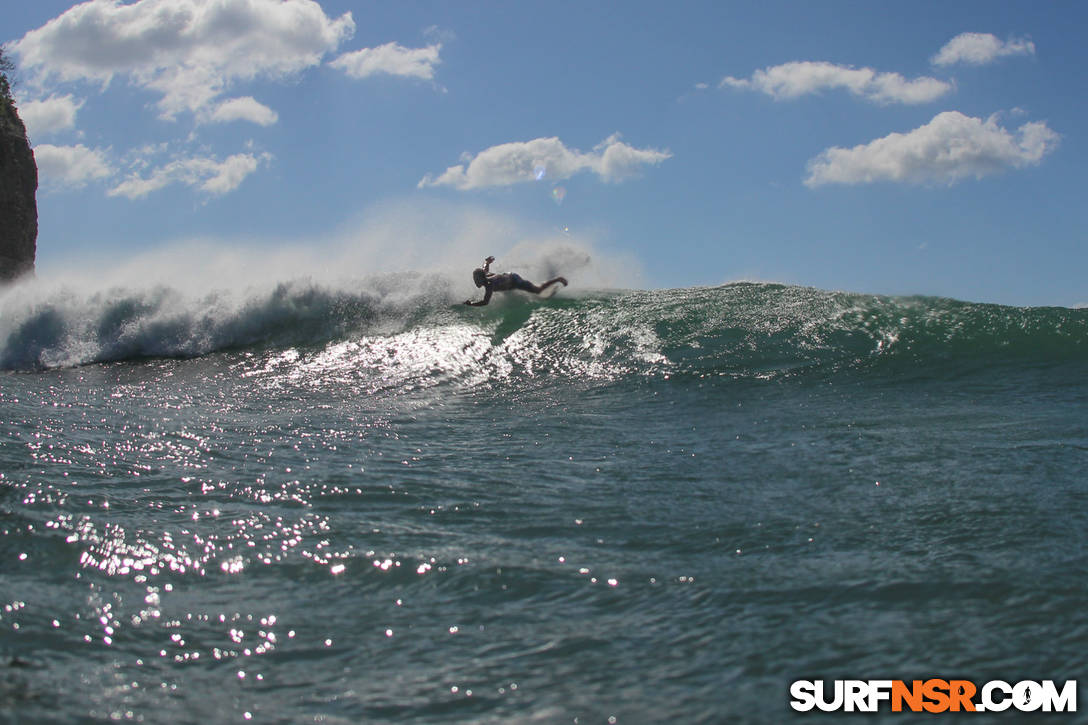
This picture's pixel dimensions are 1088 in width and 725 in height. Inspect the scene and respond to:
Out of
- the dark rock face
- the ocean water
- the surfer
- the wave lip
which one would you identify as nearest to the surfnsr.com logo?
the ocean water

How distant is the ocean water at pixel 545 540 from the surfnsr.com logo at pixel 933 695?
7 cm

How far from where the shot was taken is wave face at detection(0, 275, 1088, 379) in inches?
441

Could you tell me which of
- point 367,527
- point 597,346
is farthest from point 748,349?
point 367,527

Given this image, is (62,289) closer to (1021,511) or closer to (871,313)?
(871,313)

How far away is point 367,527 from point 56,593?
5.13ft

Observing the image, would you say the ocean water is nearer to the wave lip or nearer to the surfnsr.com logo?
the surfnsr.com logo

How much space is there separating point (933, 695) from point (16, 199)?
27.0 metres

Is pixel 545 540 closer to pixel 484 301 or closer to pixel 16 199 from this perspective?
pixel 484 301

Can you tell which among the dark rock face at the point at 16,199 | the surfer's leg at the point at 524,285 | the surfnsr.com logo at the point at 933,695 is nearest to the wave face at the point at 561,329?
the surfer's leg at the point at 524,285

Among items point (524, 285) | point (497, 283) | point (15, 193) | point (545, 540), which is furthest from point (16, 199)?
point (545, 540)

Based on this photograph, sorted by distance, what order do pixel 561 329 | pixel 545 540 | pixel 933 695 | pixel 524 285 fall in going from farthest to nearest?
1. pixel 524 285
2. pixel 561 329
3. pixel 545 540
4. pixel 933 695

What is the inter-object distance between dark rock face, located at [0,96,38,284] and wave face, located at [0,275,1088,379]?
8245 millimetres

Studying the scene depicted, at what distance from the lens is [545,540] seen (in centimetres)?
448

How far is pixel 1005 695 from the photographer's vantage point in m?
2.71
